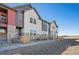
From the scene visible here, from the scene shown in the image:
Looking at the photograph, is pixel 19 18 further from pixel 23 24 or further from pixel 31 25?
pixel 31 25

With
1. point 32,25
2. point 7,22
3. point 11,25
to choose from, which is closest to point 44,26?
point 32,25

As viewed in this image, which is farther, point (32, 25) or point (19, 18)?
point (32, 25)

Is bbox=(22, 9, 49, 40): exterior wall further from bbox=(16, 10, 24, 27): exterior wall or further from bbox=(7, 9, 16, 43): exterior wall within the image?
bbox=(7, 9, 16, 43): exterior wall

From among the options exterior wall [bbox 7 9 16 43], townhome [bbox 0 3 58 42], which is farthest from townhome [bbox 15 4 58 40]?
exterior wall [bbox 7 9 16 43]

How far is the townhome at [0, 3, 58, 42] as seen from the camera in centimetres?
1153

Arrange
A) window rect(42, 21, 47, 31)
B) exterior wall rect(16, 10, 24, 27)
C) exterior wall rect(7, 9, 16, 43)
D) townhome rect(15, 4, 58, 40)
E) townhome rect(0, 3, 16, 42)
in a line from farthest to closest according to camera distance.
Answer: window rect(42, 21, 47, 31) < townhome rect(15, 4, 58, 40) < exterior wall rect(16, 10, 24, 27) < exterior wall rect(7, 9, 16, 43) < townhome rect(0, 3, 16, 42)

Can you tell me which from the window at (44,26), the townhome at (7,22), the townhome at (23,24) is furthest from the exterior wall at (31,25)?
the townhome at (7,22)

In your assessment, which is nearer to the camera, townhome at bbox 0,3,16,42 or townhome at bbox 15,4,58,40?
townhome at bbox 0,3,16,42

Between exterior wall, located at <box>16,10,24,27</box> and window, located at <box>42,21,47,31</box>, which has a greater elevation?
exterior wall, located at <box>16,10,24,27</box>

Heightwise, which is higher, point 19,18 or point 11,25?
point 19,18

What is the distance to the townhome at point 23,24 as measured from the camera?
11531mm

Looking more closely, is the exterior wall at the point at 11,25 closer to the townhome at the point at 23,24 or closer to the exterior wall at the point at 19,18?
the townhome at the point at 23,24

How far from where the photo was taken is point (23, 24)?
13375mm
